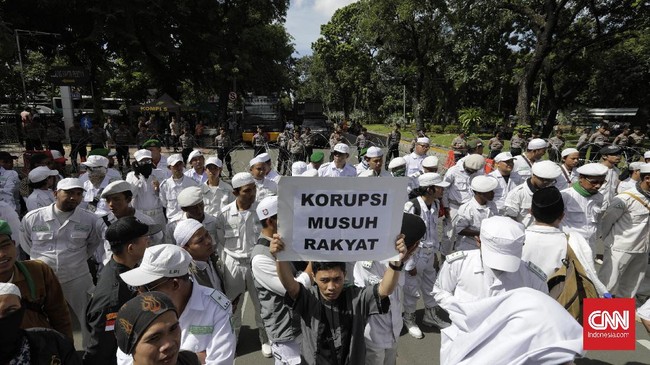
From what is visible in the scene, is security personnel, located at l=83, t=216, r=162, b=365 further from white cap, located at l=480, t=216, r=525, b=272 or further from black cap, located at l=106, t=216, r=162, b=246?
white cap, located at l=480, t=216, r=525, b=272

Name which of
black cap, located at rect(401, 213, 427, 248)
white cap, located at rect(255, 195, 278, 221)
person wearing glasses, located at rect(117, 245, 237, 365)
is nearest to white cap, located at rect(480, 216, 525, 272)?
black cap, located at rect(401, 213, 427, 248)

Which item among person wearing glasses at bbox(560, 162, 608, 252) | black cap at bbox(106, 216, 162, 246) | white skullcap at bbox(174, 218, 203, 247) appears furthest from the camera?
person wearing glasses at bbox(560, 162, 608, 252)

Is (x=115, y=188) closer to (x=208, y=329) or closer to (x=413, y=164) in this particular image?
(x=208, y=329)

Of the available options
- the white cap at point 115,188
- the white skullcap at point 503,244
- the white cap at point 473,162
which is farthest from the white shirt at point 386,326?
the white cap at point 473,162

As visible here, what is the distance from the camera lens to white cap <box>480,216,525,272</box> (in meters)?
2.53

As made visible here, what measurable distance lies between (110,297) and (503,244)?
8.40 ft

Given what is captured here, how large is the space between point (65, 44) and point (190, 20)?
773 cm

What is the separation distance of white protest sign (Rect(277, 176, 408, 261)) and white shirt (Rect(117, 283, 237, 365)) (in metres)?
0.47

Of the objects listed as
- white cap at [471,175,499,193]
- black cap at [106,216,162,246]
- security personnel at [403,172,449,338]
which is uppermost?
black cap at [106,216,162,246]

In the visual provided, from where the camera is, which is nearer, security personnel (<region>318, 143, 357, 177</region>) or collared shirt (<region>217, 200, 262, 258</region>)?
collared shirt (<region>217, 200, 262, 258</region>)

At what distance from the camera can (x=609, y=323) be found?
211 cm

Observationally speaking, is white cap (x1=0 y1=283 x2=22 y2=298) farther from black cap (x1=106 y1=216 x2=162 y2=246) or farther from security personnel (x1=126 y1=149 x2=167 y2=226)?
security personnel (x1=126 y1=149 x2=167 y2=226)

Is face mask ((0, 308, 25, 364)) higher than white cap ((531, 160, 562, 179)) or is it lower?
lower

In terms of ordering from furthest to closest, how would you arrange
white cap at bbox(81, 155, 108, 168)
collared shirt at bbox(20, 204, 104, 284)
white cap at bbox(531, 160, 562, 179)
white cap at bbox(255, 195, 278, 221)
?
white cap at bbox(81, 155, 108, 168) → white cap at bbox(531, 160, 562, 179) → collared shirt at bbox(20, 204, 104, 284) → white cap at bbox(255, 195, 278, 221)
